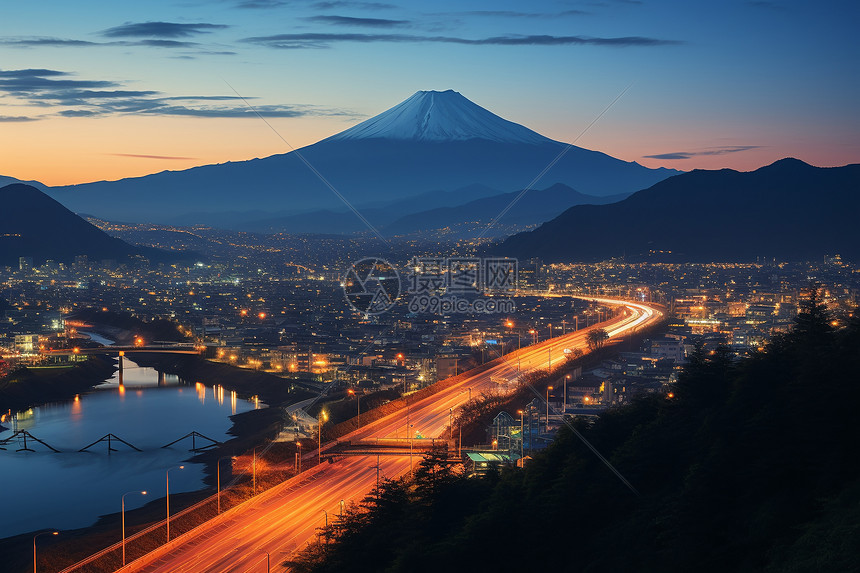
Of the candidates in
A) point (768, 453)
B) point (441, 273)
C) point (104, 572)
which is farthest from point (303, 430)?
point (441, 273)

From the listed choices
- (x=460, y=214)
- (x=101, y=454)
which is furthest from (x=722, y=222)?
(x=101, y=454)

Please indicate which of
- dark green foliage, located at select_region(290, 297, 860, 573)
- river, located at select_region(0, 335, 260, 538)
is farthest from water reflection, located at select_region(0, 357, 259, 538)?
dark green foliage, located at select_region(290, 297, 860, 573)

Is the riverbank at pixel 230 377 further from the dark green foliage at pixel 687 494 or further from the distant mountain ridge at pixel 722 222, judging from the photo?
the distant mountain ridge at pixel 722 222

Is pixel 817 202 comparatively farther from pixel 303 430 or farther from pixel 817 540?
pixel 817 540

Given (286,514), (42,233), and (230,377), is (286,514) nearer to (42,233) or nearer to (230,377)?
(230,377)

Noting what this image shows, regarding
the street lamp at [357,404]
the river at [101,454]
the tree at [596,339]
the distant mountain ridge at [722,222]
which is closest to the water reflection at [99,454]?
the river at [101,454]

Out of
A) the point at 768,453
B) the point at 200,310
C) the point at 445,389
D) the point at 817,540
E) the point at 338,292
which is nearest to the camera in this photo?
the point at 817,540
